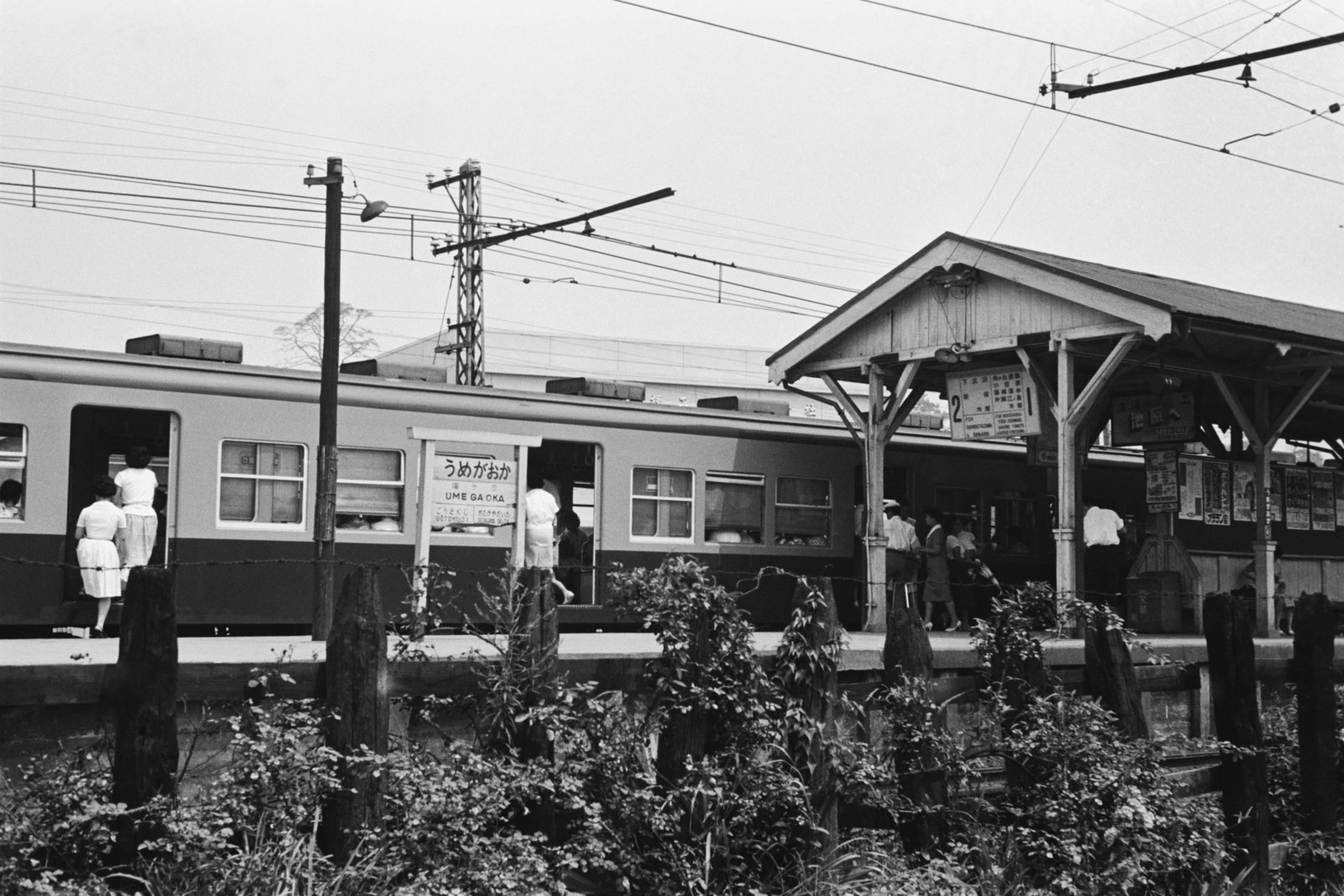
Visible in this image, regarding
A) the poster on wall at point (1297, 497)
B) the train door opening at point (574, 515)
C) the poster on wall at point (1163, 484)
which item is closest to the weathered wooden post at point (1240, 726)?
the poster on wall at point (1163, 484)

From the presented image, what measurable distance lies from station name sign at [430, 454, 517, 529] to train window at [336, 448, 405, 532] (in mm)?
711

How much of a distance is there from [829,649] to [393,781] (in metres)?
2.46

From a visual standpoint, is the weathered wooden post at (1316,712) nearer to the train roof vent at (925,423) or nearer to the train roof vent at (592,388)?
the train roof vent at (592,388)

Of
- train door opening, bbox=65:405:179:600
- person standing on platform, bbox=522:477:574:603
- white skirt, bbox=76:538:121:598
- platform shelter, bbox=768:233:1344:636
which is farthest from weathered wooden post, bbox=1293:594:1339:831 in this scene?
train door opening, bbox=65:405:179:600

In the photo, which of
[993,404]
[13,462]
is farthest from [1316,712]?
[13,462]

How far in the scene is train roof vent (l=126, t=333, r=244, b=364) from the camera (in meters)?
15.5

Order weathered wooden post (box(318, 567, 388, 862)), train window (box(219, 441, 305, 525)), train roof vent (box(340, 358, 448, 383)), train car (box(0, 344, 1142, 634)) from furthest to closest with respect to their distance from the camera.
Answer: train roof vent (box(340, 358, 448, 383)) < train window (box(219, 441, 305, 525)) < train car (box(0, 344, 1142, 634)) < weathered wooden post (box(318, 567, 388, 862))

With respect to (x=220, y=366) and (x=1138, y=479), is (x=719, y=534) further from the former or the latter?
(x=1138, y=479)

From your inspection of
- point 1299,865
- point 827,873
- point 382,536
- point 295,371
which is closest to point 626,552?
point 382,536

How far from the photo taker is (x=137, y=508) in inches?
510

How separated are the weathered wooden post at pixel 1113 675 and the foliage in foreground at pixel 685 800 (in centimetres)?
Result: 23

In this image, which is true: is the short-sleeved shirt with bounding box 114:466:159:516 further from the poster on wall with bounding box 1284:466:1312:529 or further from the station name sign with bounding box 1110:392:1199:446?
the poster on wall with bounding box 1284:466:1312:529

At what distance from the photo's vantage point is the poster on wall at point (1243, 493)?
18188mm

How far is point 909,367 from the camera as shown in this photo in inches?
655
